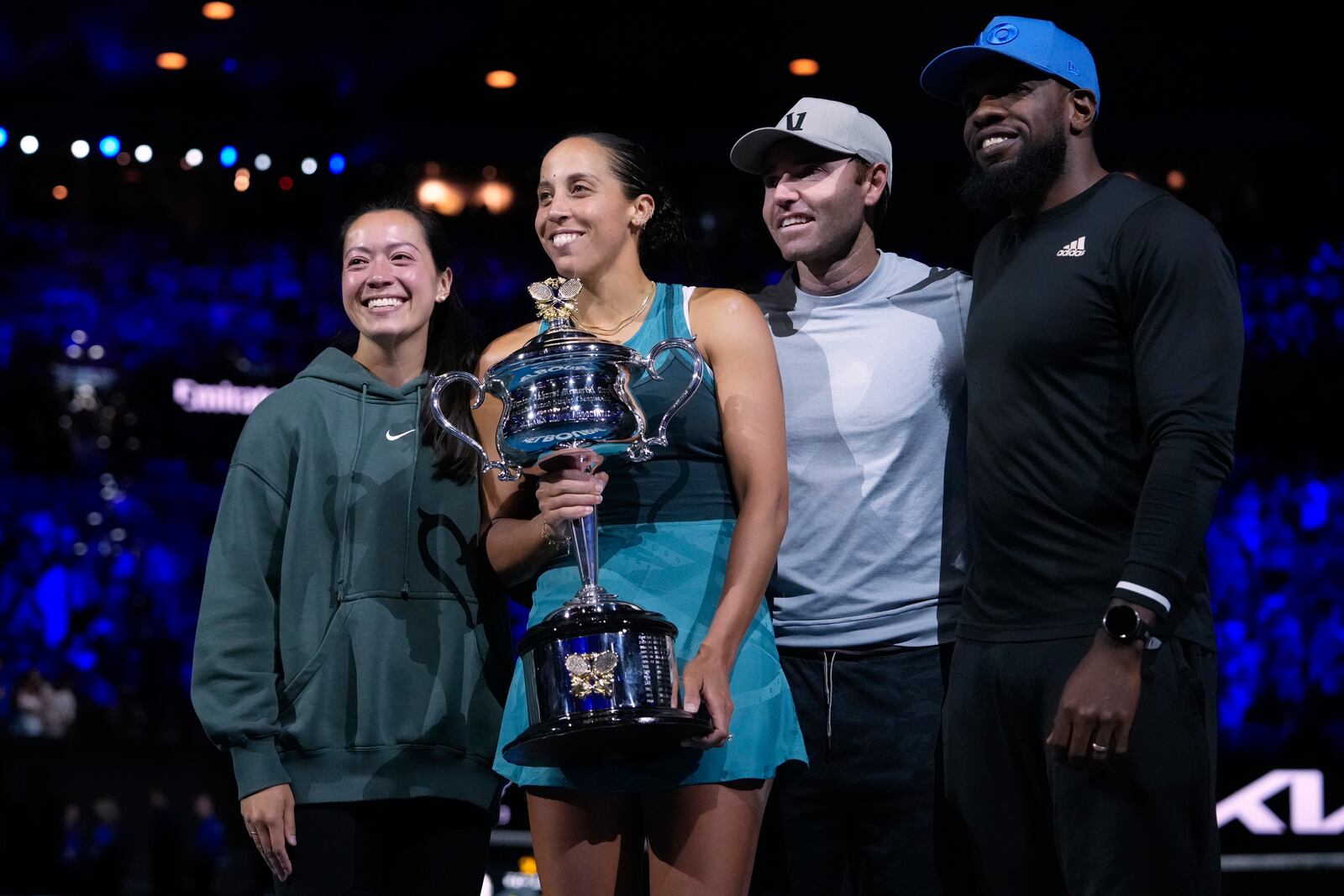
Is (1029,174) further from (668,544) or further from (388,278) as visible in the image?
(388,278)

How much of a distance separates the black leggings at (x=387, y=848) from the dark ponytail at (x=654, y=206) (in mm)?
890

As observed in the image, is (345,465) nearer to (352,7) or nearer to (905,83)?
(352,7)

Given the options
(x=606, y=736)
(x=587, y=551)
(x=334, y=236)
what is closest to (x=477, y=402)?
(x=587, y=551)

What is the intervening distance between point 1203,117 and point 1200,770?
666 cm

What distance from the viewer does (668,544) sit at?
2113mm

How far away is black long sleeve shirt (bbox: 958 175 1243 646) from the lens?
6.18 feet

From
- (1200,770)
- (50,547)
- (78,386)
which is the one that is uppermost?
(78,386)

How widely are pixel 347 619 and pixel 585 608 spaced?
509 millimetres

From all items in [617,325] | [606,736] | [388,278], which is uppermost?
[388,278]

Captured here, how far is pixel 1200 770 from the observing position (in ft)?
6.39

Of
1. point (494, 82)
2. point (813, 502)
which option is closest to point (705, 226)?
point (494, 82)

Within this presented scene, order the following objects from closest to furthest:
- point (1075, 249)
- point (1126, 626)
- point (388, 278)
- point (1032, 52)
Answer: point (1126, 626) < point (1075, 249) < point (1032, 52) < point (388, 278)

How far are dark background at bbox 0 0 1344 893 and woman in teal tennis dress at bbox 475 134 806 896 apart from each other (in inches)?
162

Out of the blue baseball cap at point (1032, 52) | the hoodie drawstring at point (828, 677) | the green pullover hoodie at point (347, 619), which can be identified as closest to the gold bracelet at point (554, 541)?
the green pullover hoodie at point (347, 619)
